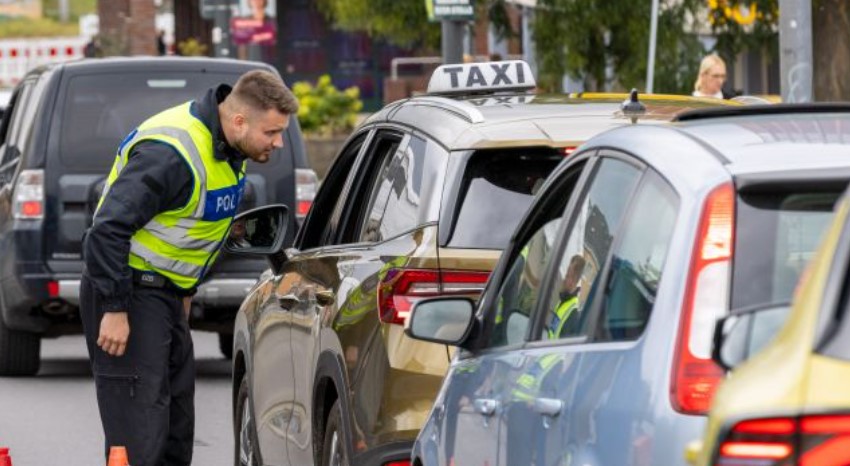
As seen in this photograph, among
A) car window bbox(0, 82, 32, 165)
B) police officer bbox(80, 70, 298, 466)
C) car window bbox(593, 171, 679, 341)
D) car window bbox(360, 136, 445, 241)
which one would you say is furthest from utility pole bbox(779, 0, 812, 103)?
car window bbox(593, 171, 679, 341)

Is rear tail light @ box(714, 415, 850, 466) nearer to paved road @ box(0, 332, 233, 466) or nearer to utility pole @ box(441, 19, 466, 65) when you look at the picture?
paved road @ box(0, 332, 233, 466)

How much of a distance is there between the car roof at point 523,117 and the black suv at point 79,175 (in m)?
6.30

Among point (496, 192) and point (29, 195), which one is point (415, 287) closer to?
point (496, 192)

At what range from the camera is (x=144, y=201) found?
774 centimetres

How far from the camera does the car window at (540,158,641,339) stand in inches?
184

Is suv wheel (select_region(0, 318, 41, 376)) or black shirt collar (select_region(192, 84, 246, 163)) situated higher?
black shirt collar (select_region(192, 84, 246, 163))

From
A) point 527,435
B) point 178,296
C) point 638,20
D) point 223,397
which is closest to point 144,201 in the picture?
point 178,296

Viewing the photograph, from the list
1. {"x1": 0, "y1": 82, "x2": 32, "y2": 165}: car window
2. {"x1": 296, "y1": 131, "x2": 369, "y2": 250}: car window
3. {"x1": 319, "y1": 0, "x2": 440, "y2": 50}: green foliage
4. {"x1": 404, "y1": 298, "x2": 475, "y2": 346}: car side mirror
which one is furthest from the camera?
{"x1": 319, "y1": 0, "x2": 440, "y2": 50}: green foliage

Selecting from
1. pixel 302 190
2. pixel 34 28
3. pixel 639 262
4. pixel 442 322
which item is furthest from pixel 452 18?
pixel 34 28

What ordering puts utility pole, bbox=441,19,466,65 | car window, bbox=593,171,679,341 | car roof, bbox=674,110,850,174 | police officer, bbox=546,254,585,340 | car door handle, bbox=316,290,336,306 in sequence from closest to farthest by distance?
car roof, bbox=674,110,850,174 → car window, bbox=593,171,679,341 → police officer, bbox=546,254,585,340 → car door handle, bbox=316,290,336,306 → utility pole, bbox=441,19,466,65

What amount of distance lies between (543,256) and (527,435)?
676 mm

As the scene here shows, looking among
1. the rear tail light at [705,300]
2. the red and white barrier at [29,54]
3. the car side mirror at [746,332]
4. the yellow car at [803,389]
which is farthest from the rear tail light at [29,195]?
the red and white barrier at [29,54]

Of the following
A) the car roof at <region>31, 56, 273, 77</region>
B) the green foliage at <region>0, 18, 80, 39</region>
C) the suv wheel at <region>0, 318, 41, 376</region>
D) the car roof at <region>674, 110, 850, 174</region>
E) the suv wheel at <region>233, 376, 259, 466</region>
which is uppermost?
the car roof at <region>674, 110, 850, 174</region>

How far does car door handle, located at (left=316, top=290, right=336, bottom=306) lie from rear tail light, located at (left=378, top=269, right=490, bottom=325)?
612 millimetres
